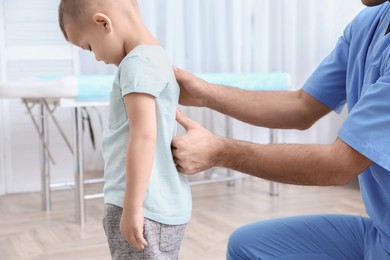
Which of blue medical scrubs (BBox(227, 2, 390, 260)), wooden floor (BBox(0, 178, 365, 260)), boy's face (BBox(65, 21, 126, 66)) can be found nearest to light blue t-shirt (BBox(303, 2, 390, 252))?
blue medical scrubs (BBox(227, 2, 390, 260))

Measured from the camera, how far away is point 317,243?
1.31 m

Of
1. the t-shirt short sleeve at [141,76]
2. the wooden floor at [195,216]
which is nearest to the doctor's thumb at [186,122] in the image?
the t-shirt short sleeve at [141,76]

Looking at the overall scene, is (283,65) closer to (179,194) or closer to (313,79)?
(313,79)

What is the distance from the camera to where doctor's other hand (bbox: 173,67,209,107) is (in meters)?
1.48

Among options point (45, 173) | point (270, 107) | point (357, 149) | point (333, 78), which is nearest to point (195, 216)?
point (45, 173)

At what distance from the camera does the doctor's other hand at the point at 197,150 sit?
47.3 inches

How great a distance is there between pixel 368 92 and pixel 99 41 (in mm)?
592

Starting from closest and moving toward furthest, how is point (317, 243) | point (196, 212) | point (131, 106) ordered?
point (131, 106) → point (317, 243) → point (196, 212)

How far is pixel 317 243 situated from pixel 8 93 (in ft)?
5.49

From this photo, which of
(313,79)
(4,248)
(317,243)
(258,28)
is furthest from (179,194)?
(258,28)

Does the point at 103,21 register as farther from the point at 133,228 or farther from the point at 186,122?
the point at 133,228

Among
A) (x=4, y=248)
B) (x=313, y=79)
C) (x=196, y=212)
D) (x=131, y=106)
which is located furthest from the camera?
(x=196, y=212)

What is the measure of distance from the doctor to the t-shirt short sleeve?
12 centimetres

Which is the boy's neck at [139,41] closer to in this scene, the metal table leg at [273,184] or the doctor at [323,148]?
the doctor at [323,148]
